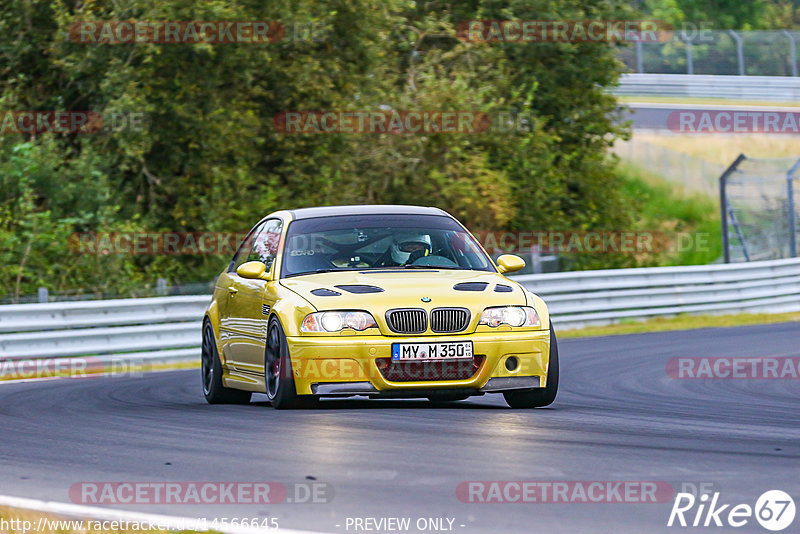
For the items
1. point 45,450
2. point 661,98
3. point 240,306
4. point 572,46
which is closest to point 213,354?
point 240,306

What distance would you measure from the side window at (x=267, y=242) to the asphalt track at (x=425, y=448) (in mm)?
1157

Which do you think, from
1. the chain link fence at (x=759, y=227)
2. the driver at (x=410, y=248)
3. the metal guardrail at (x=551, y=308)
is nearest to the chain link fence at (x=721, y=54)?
the chain link fence at (x=759, y=227)

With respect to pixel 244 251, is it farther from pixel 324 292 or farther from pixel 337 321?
pixel 337 321

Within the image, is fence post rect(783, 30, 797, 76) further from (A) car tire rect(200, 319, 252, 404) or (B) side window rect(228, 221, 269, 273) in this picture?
(A) car tire rect(200, 319, 252, 404)

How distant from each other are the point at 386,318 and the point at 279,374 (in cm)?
88

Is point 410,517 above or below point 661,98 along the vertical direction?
above

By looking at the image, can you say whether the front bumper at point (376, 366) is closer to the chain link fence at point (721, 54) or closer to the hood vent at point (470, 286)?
the hood vent at point (470, 286)

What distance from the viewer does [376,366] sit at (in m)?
9.47

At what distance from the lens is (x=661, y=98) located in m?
46.7

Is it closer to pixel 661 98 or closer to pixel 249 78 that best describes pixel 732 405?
pixel 249 78

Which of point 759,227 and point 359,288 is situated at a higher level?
point 359,288

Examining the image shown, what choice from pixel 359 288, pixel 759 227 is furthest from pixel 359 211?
pixel 759 227

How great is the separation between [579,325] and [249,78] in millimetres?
7097

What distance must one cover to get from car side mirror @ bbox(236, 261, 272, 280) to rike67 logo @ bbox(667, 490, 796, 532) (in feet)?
16.7
